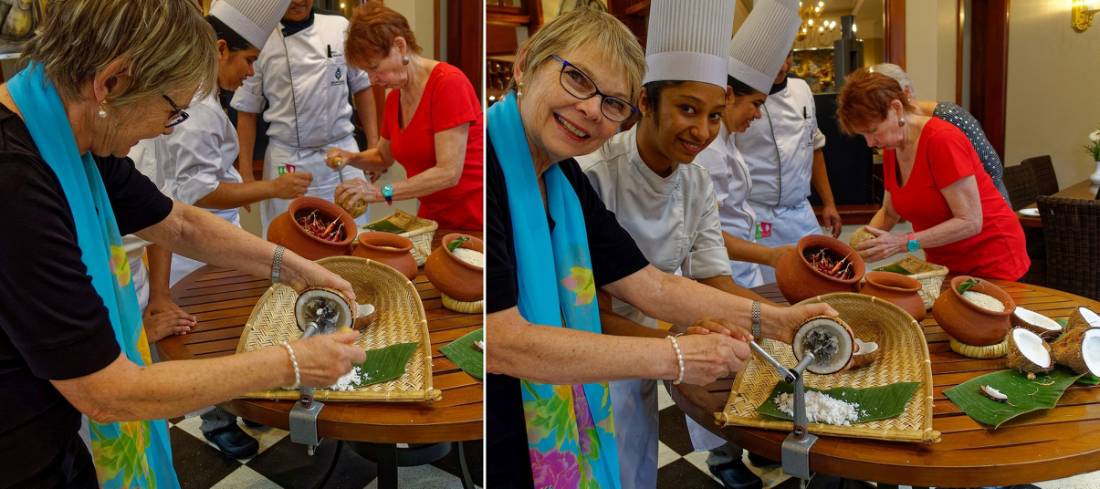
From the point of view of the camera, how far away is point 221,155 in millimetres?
898

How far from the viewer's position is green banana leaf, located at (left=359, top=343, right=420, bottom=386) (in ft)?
3.46

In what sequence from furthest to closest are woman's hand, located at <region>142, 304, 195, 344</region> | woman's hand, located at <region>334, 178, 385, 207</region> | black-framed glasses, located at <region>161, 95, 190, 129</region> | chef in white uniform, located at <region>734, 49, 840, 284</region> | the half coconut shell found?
the half coconut shell < chef in white uniform, located at <region>734, 49, 840, 284</region> < woman's hand, located at <region>334, 178, 385, 207</region> < woman's hand, located at <region>142, 304, 195, 344</region> < black-framed glasses, located at <region>161, 95, 190, 129</region>

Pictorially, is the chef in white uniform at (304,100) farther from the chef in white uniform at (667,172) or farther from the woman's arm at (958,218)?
the woman's arm at (958,218)

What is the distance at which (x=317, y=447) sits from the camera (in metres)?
1.08

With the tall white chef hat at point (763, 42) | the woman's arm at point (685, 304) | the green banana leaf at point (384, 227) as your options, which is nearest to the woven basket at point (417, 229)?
the green banana leaf at point (384, 227)

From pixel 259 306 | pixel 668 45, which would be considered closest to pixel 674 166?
pixel 668 45

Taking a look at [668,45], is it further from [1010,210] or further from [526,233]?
[1010,210]

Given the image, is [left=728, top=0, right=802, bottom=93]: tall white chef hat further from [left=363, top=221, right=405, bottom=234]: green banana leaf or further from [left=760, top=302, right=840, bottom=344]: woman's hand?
[left=363, top=221, right=405, bottom=234]: green banana leaf

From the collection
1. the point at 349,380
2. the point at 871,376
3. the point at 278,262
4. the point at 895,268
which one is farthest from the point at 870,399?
the point at 278,262

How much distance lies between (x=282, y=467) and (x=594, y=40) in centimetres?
71

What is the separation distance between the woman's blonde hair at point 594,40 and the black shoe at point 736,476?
694 millimetres

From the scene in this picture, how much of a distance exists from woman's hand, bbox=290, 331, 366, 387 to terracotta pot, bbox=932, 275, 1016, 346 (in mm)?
1096

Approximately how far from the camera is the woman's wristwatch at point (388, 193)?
101 centimetres

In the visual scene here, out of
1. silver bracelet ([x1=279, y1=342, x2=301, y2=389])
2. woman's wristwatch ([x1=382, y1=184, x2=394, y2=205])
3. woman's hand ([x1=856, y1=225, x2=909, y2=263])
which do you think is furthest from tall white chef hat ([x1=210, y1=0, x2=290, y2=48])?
woman's hand ([x1=856, y1=225, x2=909, y2=263])
